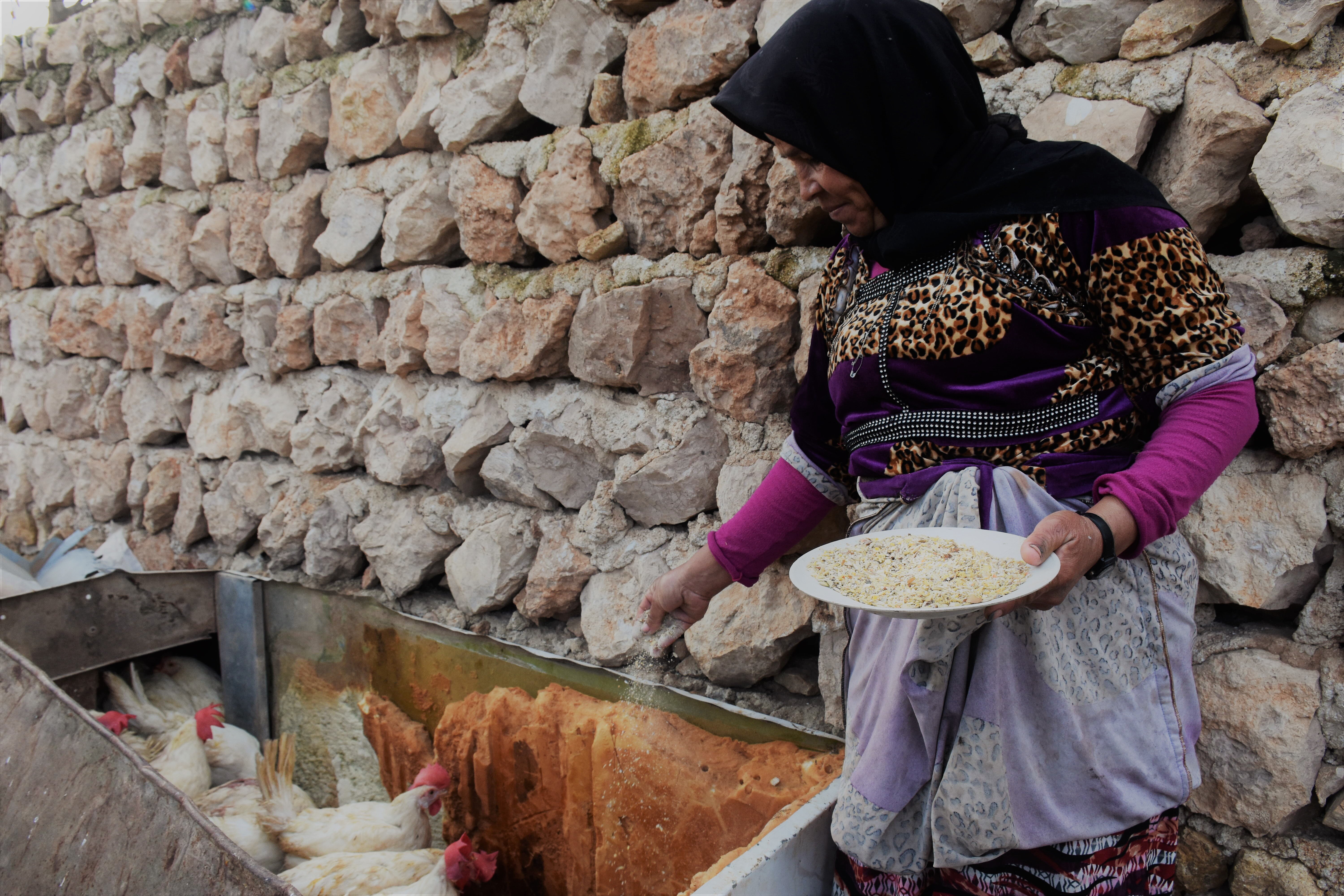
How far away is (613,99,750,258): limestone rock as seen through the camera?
5.37ft

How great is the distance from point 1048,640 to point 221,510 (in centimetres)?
279

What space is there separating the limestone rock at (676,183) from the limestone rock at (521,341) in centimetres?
25

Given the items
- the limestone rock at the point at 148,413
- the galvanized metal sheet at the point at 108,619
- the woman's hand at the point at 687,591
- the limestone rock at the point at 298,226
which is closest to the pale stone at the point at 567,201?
the woman's hand at the point at 687,591

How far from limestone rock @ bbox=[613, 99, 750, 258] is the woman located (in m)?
0.53

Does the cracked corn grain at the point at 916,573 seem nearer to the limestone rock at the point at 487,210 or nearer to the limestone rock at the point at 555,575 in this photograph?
the limestone rock at the point at 555,575

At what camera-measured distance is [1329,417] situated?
1078 millimetres

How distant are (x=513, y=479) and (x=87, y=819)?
106 centimetres

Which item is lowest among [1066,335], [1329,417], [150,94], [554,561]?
[554,561]

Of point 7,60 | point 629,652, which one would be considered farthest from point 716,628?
point 7,60

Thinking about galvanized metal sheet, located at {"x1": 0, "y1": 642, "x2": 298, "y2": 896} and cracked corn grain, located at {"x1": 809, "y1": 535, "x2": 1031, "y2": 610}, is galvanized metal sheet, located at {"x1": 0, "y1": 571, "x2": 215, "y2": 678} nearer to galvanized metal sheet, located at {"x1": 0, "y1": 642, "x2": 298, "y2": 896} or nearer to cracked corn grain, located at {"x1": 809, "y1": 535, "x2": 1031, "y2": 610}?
galvanized metal sheet, located at {"x1": 0, "y1": 642, "x2": 298, "y2": 896}

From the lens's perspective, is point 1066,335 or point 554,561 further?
point 554,561

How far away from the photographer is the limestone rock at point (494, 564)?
207 cm

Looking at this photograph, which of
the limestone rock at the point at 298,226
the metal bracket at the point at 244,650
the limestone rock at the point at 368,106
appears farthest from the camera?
the metal bracket at the point at 244,650

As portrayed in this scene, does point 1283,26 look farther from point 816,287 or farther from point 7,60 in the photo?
point 7,60
